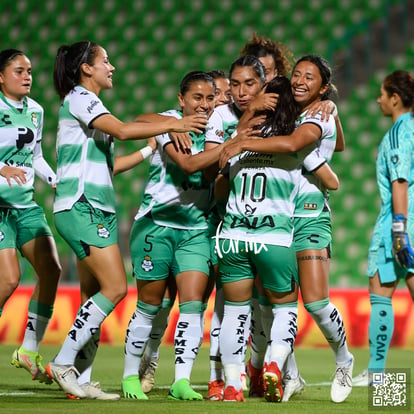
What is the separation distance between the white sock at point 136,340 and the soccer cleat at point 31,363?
56 cm

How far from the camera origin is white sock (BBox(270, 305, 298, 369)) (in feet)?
16.0

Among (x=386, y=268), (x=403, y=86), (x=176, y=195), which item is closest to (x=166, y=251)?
(x=176, y=195)

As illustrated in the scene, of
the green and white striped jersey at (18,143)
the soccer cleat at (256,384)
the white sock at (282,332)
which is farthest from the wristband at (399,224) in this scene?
the green and white striped jersey at (18,143)

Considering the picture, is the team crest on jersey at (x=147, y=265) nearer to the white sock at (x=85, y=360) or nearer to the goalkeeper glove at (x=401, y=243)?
the white sock at (x=85, y=360)

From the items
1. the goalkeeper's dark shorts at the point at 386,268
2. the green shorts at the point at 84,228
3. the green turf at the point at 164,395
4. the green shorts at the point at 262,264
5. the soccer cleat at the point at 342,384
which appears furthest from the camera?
the goalkeeper's dark shorts at the point at 386,268

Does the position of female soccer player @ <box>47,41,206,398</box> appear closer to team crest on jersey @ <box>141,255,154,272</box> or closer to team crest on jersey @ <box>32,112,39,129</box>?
team crest on jersey @ <box>141,255,154,272</box>

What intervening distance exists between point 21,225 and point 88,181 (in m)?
0.77

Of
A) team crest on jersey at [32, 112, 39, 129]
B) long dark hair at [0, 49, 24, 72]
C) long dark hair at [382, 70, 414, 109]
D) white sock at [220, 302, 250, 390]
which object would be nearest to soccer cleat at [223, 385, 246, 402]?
white sock at [220, 302, 250, 390]

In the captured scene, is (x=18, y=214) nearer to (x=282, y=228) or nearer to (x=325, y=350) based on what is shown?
(x=282, y=228)

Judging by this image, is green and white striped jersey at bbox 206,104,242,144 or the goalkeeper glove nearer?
green and white striped jersey at bbox 206,104,242,144

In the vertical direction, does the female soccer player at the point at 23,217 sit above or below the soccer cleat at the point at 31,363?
above

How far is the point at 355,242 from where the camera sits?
463 inches

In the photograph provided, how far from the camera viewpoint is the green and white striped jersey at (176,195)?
5426 millimetres

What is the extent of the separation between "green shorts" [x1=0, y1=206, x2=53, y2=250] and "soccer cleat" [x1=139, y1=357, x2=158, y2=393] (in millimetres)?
1033
